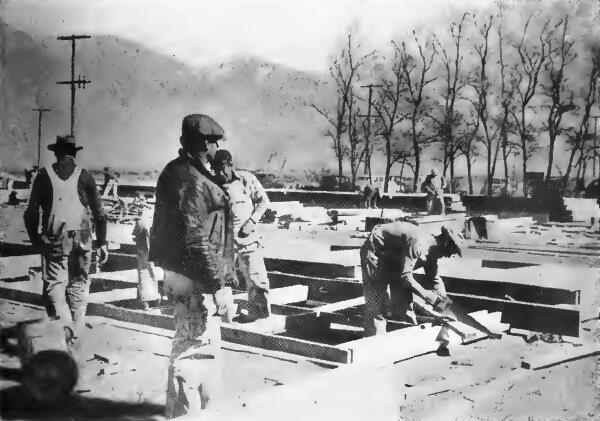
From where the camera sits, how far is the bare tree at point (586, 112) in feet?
18.5

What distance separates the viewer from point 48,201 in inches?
161

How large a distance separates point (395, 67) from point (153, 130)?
2.19m

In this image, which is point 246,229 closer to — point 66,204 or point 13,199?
point 66,204

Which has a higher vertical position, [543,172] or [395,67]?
[395,67]

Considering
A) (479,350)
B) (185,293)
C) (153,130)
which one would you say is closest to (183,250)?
(185,293)

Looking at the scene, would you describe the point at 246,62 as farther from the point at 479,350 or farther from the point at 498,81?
the point at 479,350

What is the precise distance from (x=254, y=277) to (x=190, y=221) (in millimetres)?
2027

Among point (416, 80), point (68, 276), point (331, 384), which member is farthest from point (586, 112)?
point (68, 276)

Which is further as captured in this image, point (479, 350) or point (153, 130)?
point (479, 350)

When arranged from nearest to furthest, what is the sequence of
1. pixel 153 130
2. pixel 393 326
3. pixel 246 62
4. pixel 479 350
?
1. pixel 153 130
2. pixel 246 62
3. pixel 479 350
4. pixel 393 326

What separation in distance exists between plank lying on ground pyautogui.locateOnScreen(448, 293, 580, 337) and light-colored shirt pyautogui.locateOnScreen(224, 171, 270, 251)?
231 centimetres

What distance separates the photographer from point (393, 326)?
578 centimetres

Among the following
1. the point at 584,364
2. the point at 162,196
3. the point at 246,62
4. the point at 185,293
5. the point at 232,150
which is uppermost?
the point at 246,62

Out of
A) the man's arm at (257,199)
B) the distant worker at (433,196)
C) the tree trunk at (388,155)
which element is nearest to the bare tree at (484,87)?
the tree trunk at (388,155)
